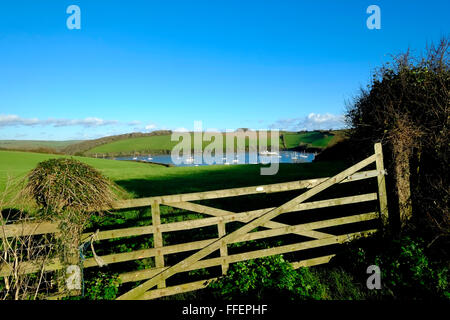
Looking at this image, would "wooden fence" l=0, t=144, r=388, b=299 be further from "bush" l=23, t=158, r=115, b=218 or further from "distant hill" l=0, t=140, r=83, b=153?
"distant hill" l=0, t=140, r=83, b=153

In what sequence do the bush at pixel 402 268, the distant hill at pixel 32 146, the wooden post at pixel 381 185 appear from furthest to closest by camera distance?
the distant hill at pixel 32 146
the wooden post at pixel 381 185
the bush at pixel 402 268

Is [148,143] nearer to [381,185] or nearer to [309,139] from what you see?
[309,139]

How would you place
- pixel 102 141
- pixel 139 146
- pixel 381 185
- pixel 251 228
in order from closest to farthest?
pixel 251 228 → pixel 381 185 → pixel 139 146 → pixel 102 141

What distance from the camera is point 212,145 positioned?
98.9 meters

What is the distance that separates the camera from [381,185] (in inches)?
255

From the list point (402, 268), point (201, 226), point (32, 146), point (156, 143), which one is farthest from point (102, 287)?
point (32, 146)

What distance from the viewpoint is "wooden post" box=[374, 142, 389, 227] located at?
640cm

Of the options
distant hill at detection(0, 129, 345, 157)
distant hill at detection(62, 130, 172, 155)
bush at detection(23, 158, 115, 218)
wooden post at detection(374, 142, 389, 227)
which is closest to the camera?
bush at detection(23, 158, 115, 218)

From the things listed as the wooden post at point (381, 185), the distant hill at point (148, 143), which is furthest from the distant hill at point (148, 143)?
the wooden post at point (381, 185)

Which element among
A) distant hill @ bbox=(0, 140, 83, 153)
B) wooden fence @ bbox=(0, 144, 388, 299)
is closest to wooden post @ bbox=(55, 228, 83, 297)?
wooden fence @ bbox=(0, 144, 388, 299)

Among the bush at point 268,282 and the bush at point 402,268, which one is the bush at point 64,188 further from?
the bush at point 402,268

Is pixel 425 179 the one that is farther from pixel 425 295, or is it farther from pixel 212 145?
pixel 212 145

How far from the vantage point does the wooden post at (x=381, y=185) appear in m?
6.40
